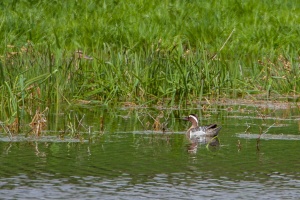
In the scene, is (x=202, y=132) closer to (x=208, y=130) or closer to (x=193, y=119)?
(x=208, y=130)

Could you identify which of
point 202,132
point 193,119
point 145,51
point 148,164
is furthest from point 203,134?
point 145,51

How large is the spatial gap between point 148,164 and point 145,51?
5785 millimetres

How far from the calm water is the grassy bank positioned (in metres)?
1.17

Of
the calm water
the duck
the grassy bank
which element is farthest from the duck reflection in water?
the grassy bank

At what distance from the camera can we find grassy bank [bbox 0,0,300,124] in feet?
46.0

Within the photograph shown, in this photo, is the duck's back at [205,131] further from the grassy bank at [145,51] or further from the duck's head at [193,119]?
the grassy bank at [145,51]

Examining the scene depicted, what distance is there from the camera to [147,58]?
14.8 meters

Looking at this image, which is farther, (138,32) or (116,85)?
(138,32)

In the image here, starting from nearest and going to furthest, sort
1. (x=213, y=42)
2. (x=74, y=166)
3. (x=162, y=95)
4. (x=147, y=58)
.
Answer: (x=74, y=166) → (x=162, y=95) → (x=147, y=58) → (x=213, y=42)

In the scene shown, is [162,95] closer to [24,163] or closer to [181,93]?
[181,93]

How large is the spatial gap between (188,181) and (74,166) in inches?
50.7

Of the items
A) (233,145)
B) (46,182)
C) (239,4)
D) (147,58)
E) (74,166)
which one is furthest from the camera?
(239,4)

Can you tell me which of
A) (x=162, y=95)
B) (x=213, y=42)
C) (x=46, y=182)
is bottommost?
(x=46, y=182)

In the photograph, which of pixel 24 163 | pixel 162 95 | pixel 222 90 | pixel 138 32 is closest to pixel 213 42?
pixel 138 32
